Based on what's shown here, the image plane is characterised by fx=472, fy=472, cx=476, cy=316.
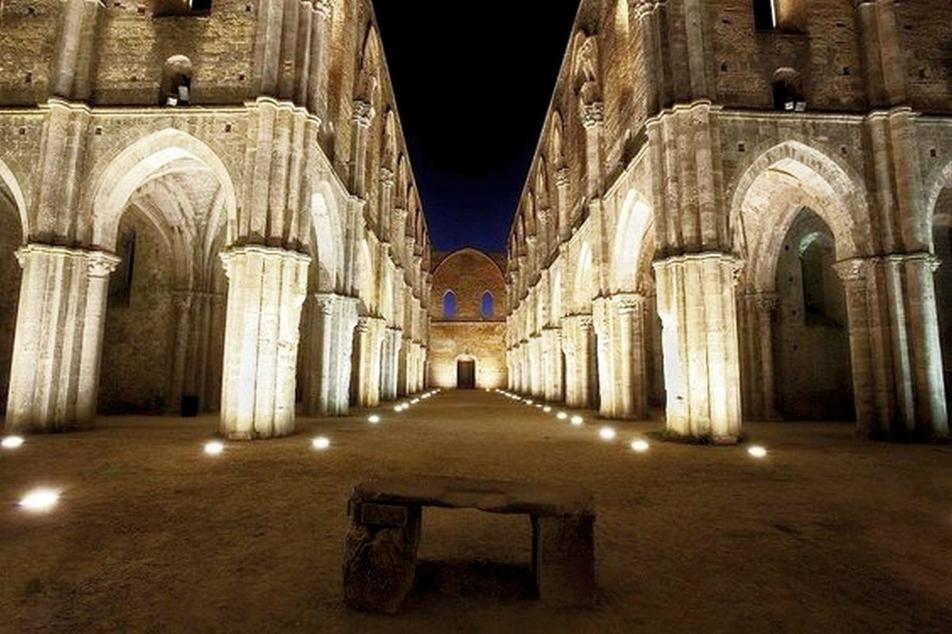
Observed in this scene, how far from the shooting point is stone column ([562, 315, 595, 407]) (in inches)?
838

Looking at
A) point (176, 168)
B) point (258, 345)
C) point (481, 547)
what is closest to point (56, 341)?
point (258, 345)

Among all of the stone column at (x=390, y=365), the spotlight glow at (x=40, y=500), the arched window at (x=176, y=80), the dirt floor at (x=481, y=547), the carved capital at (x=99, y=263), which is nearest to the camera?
the dirt floor at (x=481, y=547)

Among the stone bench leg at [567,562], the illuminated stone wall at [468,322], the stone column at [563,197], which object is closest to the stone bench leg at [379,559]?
the stone bench leg at [567,562]

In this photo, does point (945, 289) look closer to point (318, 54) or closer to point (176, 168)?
point (318, 54)

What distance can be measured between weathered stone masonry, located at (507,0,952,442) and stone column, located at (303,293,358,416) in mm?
9425

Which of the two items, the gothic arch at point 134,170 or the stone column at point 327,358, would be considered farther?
the stone column at point 327,358

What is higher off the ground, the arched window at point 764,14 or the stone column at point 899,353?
the arched window at point 764,14

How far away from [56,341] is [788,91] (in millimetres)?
20961

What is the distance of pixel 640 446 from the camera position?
10109mm

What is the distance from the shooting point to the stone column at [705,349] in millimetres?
10711

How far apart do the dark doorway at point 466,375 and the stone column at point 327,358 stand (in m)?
34.4

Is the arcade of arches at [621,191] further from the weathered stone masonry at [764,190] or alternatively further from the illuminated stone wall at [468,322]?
the illuminated stone wall at [468,322]

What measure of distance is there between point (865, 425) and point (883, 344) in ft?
6.99

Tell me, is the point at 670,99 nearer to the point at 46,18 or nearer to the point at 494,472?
the point at 494,472
